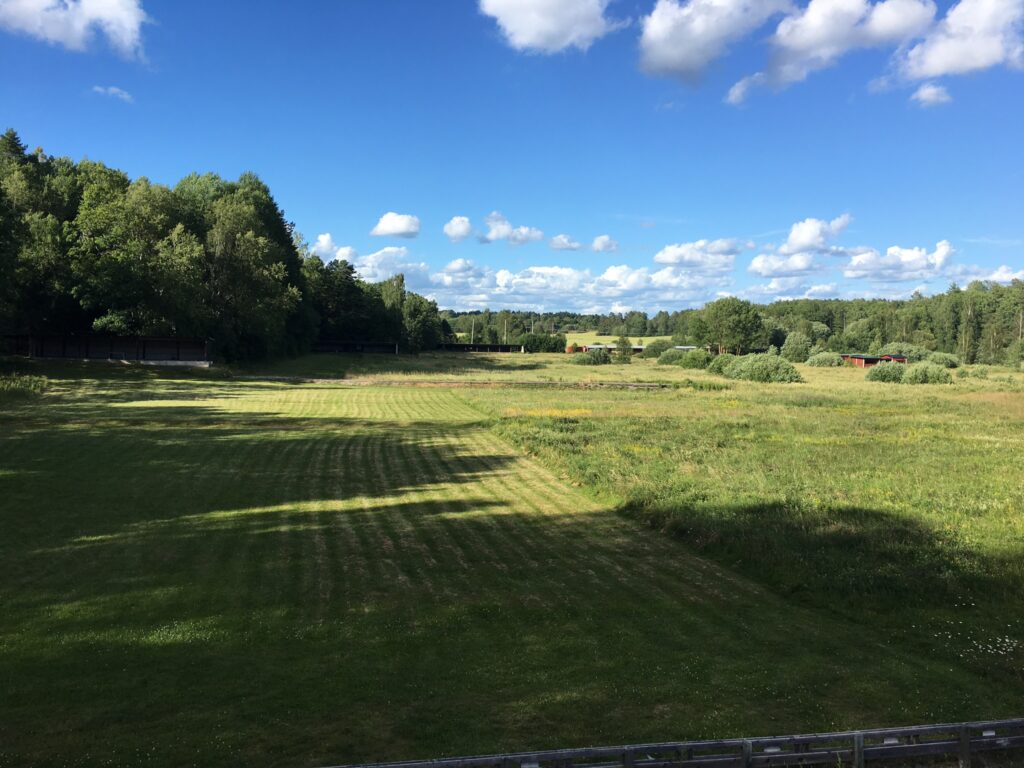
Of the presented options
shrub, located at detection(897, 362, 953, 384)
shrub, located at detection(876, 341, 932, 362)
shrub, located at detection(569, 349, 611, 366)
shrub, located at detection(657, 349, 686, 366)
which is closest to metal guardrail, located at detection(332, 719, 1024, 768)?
shrub, located at detection(897, 362, 953, 384)

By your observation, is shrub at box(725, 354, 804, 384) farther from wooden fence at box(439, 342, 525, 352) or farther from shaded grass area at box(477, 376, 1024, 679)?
wooden fence at box(439, 342, 525, 352)

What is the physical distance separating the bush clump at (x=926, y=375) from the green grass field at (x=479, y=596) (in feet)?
197

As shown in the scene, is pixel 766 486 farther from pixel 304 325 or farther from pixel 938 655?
pixel 304 325

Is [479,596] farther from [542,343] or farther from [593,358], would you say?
[542,343]

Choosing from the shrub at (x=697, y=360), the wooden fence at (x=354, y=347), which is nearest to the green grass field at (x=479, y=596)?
the shrub at (x=697, y=360)

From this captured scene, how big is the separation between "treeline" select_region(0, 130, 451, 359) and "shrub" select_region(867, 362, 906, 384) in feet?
252

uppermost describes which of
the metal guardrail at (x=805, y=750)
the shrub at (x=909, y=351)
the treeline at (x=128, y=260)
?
the treeline at (x=128, y=260)

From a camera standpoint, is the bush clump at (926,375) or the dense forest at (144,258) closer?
the dense forest at (144,258)

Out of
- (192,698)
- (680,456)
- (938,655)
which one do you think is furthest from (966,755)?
(680,456)

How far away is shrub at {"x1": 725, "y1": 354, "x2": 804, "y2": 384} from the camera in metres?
85.2

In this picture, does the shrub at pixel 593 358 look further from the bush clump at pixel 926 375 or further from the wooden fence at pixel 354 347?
the bush clump at pixel 926 375

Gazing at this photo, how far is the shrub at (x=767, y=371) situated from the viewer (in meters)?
85.2

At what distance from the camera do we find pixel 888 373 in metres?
85.2

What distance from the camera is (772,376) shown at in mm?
85938
